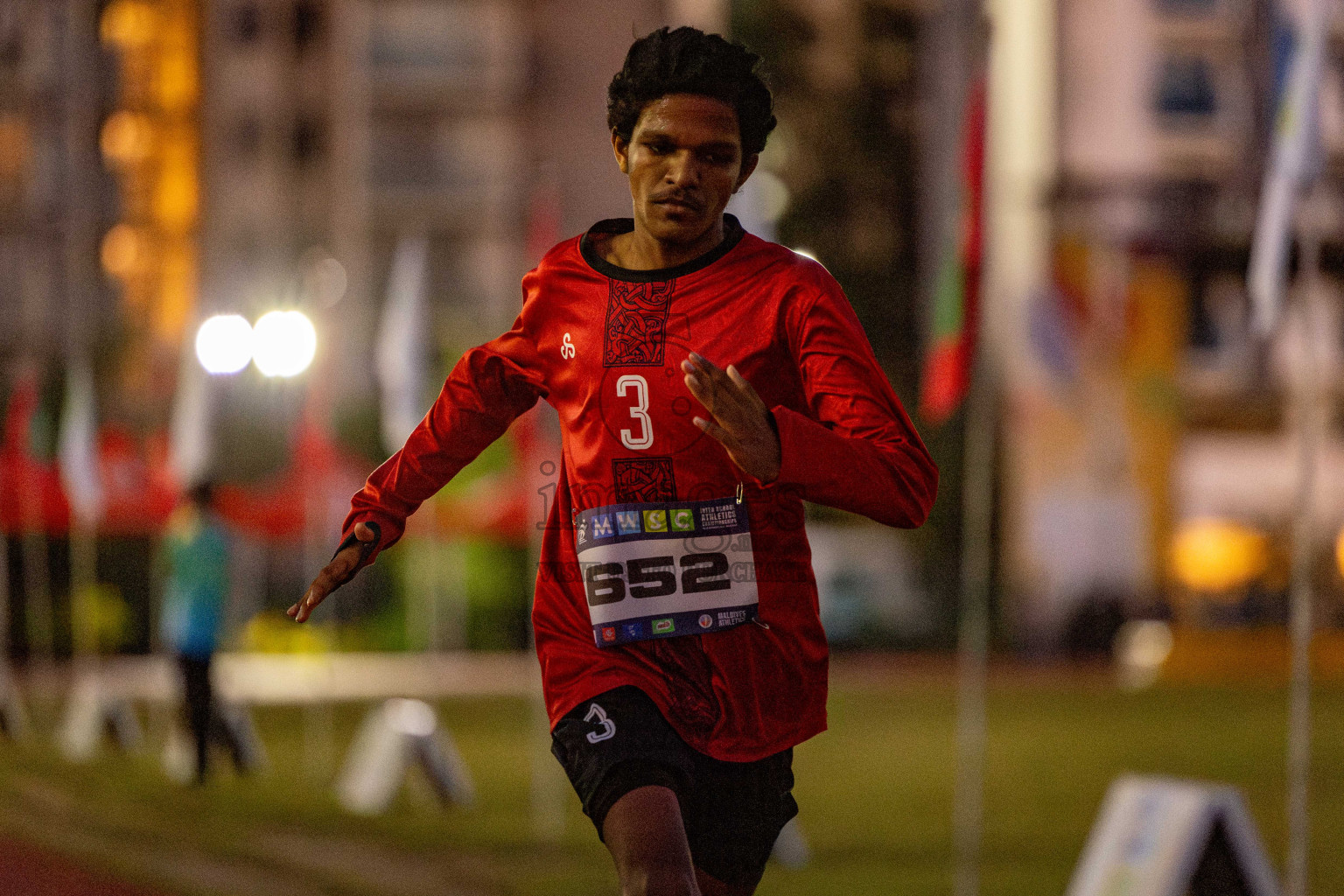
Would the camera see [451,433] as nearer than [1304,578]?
Yes

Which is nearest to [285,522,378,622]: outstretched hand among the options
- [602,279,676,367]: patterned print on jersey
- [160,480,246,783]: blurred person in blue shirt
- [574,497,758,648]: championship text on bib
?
[574,497,758,648]: championship text on bib

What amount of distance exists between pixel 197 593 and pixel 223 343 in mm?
4327

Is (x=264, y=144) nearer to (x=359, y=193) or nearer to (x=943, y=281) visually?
(x=359, y=193)

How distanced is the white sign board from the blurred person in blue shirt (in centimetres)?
816

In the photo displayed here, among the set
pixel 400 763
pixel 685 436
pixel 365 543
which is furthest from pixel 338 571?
pixel 400 763

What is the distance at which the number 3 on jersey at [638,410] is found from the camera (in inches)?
149

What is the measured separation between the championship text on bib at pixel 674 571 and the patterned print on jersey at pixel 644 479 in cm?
2

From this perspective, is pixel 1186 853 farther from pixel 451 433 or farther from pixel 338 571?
pixel 338 571

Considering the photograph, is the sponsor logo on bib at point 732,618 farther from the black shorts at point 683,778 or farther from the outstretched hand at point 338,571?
the outstretched hand at point 338,571

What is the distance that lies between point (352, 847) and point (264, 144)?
53.3 m

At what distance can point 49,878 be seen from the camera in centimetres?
1016

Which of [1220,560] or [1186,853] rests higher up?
[1186,853]

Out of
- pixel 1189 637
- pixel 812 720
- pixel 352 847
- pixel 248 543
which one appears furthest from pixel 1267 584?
pixel 812 720

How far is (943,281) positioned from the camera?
1077cm
